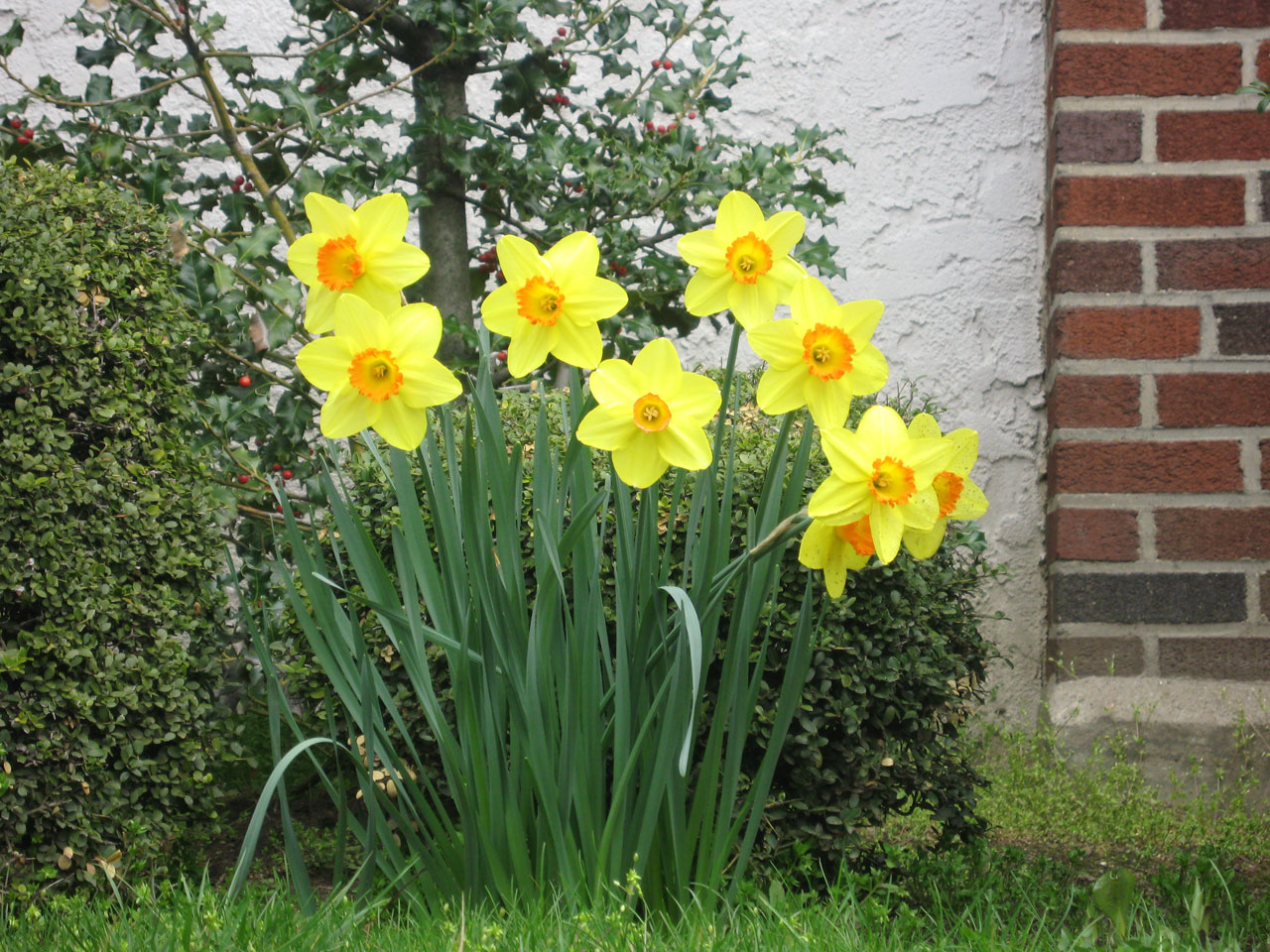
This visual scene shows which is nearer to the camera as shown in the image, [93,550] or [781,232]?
[781,232]

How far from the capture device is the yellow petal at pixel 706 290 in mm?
1223

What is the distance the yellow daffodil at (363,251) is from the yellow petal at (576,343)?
6.2 inches

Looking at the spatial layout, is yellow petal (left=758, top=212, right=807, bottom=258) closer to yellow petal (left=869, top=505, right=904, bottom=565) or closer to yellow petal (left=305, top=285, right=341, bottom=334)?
yellow petal (left=869, top=505, right=904, bottom=565)

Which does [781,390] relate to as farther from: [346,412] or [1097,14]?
[1097,14]

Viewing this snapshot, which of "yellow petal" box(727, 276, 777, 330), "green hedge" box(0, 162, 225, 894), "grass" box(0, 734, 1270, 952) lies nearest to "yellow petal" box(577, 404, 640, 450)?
"yellow petal" box(727, 276, 777, 330)

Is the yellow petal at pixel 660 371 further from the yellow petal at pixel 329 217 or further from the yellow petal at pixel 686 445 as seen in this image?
the yellow petal at pixel 329 217

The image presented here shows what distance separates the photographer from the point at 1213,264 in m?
2.75

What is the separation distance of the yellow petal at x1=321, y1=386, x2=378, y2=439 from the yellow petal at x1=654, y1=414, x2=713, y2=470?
11.6 inches

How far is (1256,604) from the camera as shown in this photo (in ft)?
8.87

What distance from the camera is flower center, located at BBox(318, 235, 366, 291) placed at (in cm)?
117

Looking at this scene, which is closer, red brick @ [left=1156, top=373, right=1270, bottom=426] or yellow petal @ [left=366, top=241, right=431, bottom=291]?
yellow petal @ [left=366, top=241, right=431, bottom=291]

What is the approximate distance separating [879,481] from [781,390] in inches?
5.8

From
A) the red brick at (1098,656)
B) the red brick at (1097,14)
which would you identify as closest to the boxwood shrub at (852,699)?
the red brick at (1098,656)

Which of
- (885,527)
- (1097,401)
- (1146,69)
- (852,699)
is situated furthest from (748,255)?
(1146,69)
